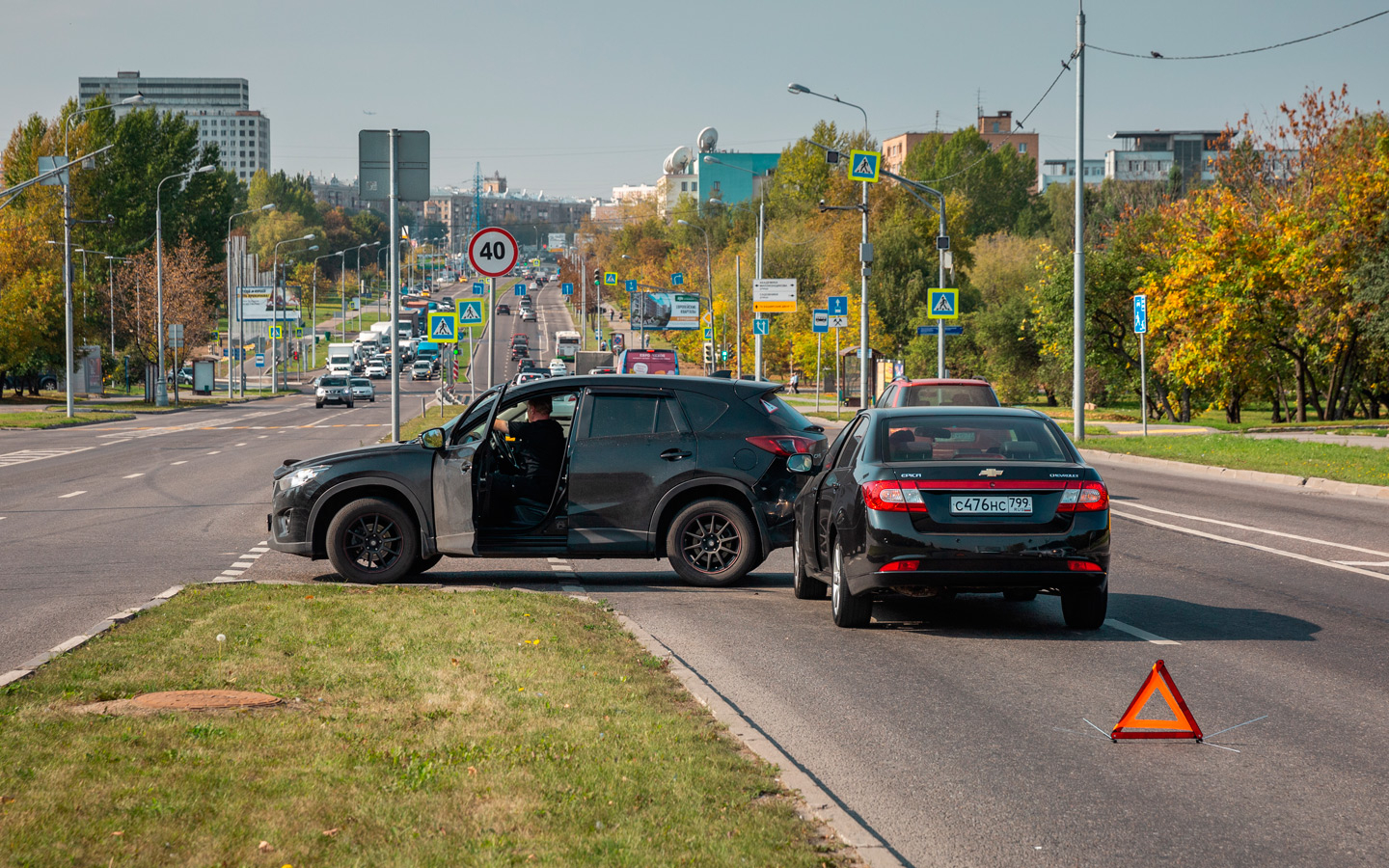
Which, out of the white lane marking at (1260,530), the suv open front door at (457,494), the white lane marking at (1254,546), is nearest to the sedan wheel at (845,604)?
the suv open front door at (457,494)

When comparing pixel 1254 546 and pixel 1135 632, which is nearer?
pixel 1135 632

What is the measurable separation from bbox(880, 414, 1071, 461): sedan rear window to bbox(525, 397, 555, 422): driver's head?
3718 millimetres

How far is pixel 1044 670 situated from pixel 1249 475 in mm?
17166

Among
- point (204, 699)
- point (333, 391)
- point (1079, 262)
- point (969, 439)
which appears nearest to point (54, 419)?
point (333, 391)

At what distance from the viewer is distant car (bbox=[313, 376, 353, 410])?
7138cm

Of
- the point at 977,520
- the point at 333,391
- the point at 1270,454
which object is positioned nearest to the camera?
the point at 977,520

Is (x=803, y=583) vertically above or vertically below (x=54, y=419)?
below

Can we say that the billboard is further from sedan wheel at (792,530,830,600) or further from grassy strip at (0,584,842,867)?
grassy strip at (0,584,842,867)

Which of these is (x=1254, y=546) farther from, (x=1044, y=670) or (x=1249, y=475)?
(x=1249, y=475)

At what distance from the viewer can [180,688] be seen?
6.71 m

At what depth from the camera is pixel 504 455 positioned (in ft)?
39.8

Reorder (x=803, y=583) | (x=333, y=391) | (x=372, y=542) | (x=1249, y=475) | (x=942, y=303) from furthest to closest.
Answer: (x=333, y=391) → (x=942, y=303) → (x=1249, y=475) → (x=372, y=542) → (x=803, y=583)

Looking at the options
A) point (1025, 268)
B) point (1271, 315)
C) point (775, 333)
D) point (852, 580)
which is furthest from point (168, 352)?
point (852, 580)

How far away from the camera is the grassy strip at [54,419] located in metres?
43.3
